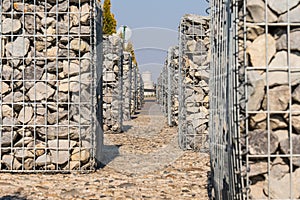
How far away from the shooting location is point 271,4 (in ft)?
8.83

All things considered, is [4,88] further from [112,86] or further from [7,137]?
[112,86]

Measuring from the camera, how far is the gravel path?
4434mm

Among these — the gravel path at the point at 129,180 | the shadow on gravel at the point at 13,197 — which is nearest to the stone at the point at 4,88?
the gravel path at the point at 129,180

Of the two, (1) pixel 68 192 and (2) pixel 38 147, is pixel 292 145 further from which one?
(2) pixel 38 147

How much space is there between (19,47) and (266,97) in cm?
354

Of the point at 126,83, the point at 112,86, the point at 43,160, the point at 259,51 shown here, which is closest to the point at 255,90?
the point at 259,51

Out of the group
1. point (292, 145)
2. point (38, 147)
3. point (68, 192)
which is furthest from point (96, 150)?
point (292, 145)

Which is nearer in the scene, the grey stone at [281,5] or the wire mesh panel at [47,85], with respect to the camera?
the grey stone at [281,5]

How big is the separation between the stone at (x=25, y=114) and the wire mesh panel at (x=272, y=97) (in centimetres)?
330

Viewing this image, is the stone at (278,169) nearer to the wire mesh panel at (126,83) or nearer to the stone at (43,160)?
the stone at (43,160)

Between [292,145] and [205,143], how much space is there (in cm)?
448

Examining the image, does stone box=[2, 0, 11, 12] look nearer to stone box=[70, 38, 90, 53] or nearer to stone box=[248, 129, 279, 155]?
stone box=[70, 38, 90, 53]

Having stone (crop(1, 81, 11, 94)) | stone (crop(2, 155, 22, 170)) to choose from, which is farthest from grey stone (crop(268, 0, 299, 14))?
stone (crop(2, 155, 22, 170))

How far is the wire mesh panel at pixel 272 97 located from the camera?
2.68 meters
